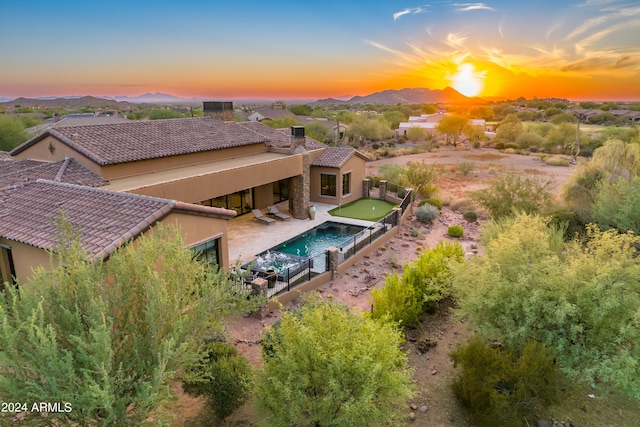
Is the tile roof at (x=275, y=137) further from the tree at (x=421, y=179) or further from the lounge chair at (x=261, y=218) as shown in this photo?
the tree at (x=421, y=179)

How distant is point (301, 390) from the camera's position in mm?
8273

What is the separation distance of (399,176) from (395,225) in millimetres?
10857

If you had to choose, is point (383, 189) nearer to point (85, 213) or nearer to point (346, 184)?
point (346, 184)

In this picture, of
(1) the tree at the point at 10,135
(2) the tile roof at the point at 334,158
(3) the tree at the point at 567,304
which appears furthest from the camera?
(1) the tree at the point at 10,135

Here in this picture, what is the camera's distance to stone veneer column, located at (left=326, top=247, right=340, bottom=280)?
61.5 feet

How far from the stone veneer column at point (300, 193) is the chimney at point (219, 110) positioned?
7.83 meters

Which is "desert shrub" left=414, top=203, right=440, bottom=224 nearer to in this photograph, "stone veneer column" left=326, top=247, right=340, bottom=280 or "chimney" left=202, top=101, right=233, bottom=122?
"stone veneer column" left=326, top=247, right=340, bottom=280

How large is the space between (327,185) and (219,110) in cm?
1001

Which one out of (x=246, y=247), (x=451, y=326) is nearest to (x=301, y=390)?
(x=451, y=326)

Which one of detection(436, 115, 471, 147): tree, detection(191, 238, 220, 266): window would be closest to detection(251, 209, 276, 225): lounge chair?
detection(191, 238, 220, 266): window

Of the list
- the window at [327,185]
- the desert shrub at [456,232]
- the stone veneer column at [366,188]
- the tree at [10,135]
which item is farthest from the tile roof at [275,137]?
the tree at [10,135]

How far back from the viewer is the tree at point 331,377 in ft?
26.0

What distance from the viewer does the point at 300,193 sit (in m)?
26.8

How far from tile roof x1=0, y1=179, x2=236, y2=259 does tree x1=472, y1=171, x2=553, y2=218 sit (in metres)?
18.0
